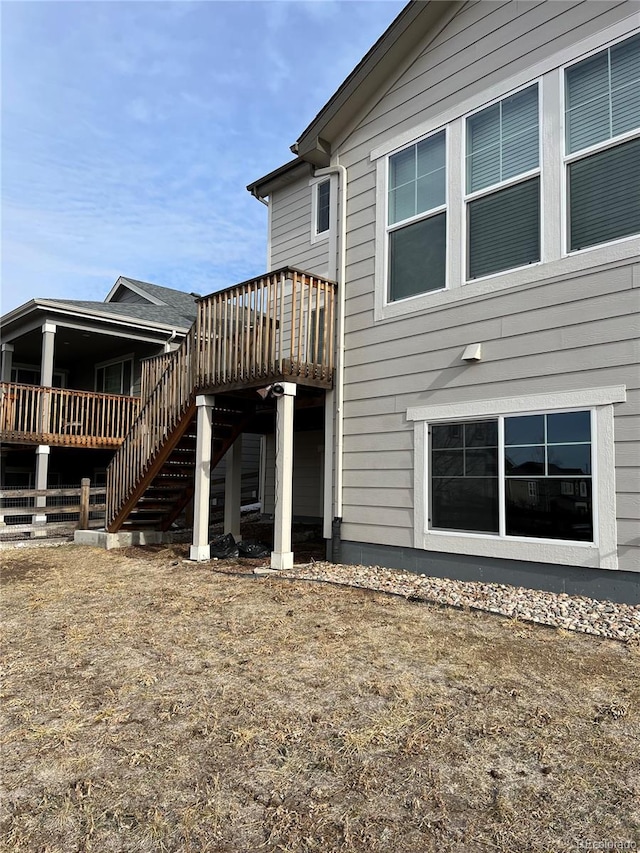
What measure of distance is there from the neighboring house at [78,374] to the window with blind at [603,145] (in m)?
6.81

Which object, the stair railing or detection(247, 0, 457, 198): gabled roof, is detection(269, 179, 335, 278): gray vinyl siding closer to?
detection(247, 0, 457, 198): gabled roof

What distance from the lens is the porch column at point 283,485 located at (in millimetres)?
7074

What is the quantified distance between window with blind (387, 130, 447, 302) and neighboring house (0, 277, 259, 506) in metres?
4.64

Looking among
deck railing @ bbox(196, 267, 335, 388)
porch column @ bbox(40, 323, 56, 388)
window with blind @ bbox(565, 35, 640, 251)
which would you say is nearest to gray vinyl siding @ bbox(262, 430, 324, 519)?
deck railing @ bbox(196, 267, 335, 388)

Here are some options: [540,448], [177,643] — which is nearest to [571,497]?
[540,448]

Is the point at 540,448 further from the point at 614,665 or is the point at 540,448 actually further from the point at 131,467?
the point at 131,467

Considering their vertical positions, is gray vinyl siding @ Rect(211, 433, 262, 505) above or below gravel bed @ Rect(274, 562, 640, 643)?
above

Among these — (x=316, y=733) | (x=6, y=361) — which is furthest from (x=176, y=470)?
(x=6, y=361)

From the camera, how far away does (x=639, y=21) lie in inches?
201

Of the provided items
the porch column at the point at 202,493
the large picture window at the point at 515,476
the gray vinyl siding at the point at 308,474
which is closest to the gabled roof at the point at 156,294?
the gray vinyl siding at the point at 308,474

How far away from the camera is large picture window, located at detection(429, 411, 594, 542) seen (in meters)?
5.26

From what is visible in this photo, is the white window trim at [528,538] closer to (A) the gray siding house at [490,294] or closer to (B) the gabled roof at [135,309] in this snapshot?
(A) the gray siding house at [490,294]

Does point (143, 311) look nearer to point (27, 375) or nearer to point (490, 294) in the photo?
point (27, 375)

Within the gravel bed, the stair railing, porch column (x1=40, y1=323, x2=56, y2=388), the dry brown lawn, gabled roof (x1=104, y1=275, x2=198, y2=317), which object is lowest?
the dry brown lawn
